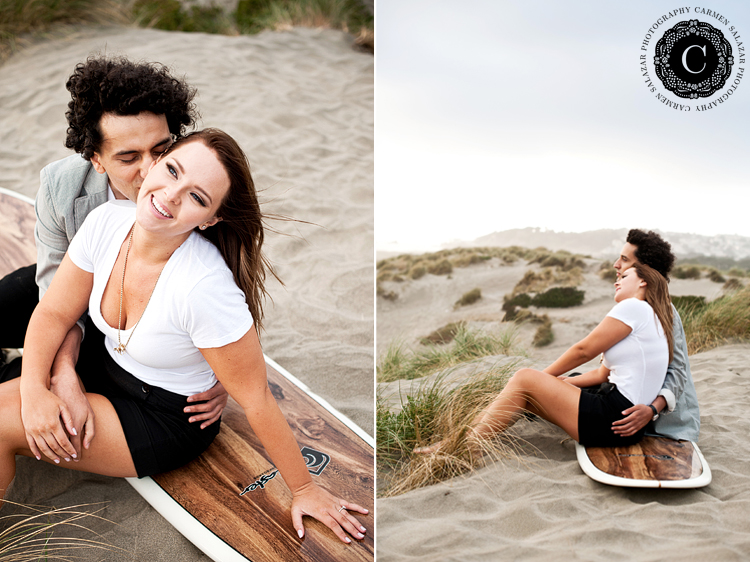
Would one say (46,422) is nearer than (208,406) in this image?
Yes

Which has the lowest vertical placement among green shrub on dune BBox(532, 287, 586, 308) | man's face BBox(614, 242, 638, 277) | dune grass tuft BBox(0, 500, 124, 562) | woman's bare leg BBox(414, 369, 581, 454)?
green shrub on dune BBox(532, 287, 586, 308)

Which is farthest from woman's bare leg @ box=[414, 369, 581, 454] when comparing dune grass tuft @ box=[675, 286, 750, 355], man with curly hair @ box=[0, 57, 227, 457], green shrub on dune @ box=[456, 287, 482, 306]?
green shrub on dune @ box=[456, 287, 482, 306]

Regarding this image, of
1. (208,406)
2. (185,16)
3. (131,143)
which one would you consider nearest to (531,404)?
(208,406)

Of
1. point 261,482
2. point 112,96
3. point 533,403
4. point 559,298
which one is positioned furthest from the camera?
point 559,298

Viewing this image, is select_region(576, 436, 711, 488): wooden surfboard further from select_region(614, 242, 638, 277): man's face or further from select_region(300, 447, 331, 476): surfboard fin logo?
select_region(300, 447, 331, 476): surfboard fin logo

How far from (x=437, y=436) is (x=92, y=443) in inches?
52.3

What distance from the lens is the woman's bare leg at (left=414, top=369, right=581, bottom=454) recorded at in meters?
2.20

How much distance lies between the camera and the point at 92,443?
170 cm

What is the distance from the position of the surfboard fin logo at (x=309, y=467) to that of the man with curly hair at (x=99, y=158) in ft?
0.83

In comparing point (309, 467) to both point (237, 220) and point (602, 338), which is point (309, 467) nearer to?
point (237, 220)

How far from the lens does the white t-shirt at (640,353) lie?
2.03 meters

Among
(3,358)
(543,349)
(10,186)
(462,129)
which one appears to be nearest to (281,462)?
(3,358)

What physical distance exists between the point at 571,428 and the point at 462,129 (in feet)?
6.38

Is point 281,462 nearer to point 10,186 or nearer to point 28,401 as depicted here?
point 28,401
